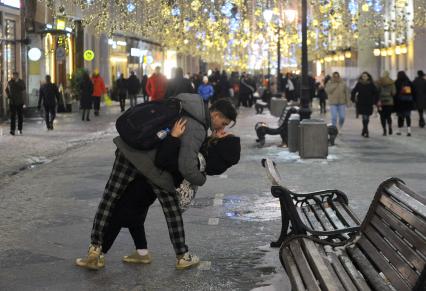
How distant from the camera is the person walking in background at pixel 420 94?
89.8 ft

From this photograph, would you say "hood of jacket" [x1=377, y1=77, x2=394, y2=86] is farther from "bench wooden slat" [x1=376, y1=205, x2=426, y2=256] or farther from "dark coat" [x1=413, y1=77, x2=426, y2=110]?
"bench wooden slat" [x1=376, y1=205, x2=426, y2=256]

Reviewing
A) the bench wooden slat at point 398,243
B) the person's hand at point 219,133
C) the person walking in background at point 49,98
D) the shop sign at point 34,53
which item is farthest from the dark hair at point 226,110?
the shop sign at point 34,53

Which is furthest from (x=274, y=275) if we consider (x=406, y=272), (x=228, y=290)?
(x=406, y=272)

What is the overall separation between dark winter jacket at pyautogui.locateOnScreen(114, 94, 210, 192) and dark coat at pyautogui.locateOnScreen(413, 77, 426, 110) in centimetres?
2167

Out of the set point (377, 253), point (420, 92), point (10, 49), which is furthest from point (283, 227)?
point (10, 49)

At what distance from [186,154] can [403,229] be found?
84.7 inches

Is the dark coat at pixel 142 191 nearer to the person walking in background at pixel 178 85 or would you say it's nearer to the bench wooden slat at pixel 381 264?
the bench wooden slat at pixel 381 264

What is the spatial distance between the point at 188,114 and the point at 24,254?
2.30 m

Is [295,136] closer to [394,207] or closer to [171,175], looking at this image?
[171,175]

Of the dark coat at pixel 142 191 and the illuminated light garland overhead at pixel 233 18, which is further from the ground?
the illuminated light garland overhead at pixel 233 18

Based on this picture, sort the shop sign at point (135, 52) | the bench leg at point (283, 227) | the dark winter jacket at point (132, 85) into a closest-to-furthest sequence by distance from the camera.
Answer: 1. the bench leg at point (283, 227)
2. the dark winter jacket at point (132, 85)
3. the shop sign at point (135, 52)

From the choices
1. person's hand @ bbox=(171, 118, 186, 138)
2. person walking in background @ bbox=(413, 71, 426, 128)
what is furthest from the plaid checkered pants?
person walking in background @ bbox=(413, 71, 426, 128)

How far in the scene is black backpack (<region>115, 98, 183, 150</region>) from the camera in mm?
6656

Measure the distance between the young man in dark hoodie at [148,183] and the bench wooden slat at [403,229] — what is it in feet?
4.88
